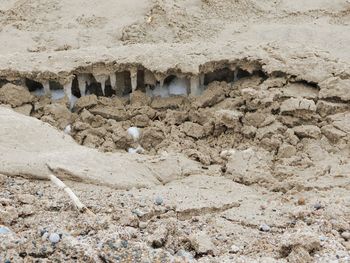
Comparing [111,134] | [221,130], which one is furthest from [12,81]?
[221,130]

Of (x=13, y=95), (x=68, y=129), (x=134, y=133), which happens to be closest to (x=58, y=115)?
(x=68, y=129)

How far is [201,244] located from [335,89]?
7.63ft

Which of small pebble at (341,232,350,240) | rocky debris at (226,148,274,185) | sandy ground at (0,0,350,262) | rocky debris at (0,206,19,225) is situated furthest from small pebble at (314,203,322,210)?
rocky debris at (0,206,19,225)

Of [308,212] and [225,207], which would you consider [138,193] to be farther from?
[308,212]

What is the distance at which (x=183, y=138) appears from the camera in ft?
15.9

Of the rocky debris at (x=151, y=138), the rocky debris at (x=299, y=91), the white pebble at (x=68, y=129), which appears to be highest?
the rocky debris at (x=299, y=91)

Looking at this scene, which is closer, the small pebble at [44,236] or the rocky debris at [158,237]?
the small pebble at [44,236]

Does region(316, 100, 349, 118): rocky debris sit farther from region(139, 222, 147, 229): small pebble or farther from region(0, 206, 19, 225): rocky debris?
region(0, 206, 19, 225): rocky debris

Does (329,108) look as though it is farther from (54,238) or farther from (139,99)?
(54,238)

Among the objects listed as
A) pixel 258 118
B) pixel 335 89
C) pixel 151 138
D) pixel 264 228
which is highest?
pixel 335 89

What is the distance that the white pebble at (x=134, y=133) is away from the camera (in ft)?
16.2

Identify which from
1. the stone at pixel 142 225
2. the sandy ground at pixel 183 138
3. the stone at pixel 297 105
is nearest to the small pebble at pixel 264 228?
the sandy ground at pixel 183 138

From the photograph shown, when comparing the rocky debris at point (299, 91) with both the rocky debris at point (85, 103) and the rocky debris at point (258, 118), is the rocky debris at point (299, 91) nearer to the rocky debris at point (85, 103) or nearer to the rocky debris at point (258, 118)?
the rocky debris at point (258, 118)

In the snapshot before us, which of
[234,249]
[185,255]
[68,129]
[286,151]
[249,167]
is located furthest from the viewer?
[68,129]
